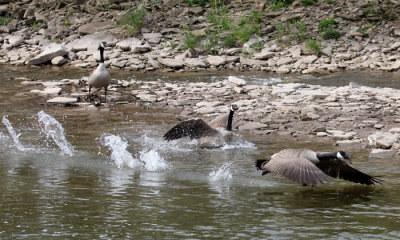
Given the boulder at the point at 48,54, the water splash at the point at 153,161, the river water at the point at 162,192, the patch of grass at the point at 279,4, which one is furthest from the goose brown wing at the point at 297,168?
the patch of grass at the point at 279,4

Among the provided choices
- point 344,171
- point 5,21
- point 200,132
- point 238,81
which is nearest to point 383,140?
point 344,171

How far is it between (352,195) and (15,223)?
3.84 metres

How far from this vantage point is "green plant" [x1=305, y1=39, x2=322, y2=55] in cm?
1816

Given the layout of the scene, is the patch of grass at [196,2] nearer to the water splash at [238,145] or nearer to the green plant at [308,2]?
the green plant at [308,2]

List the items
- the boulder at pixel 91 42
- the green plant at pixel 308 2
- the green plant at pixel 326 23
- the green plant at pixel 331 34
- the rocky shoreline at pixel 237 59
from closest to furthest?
the rocky shoreline at pixel 237 59
the green plant at pixel 331 34
the green plant at pixel 326 23
the boulder at pixel 91 42
the green plant at pixel 308 2

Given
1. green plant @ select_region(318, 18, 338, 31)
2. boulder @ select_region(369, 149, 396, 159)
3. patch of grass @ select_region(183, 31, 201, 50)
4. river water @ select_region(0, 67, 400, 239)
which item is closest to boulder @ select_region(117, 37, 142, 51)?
patch of grass @ select_region(183, 31, 201, 50)

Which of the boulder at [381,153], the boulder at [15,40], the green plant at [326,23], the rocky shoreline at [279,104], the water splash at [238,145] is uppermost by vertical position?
the green plant at [326,23]

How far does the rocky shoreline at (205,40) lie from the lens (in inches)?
709

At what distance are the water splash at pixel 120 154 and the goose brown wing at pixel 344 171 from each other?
2696mm

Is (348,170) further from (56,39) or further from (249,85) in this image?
(56,39)

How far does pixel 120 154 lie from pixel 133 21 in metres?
12.4

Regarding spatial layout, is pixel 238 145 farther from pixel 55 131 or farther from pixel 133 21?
pixel 133 21

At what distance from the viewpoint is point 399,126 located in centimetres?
1076

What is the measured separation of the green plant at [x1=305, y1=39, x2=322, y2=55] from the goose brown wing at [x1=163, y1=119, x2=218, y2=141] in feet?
30.5
